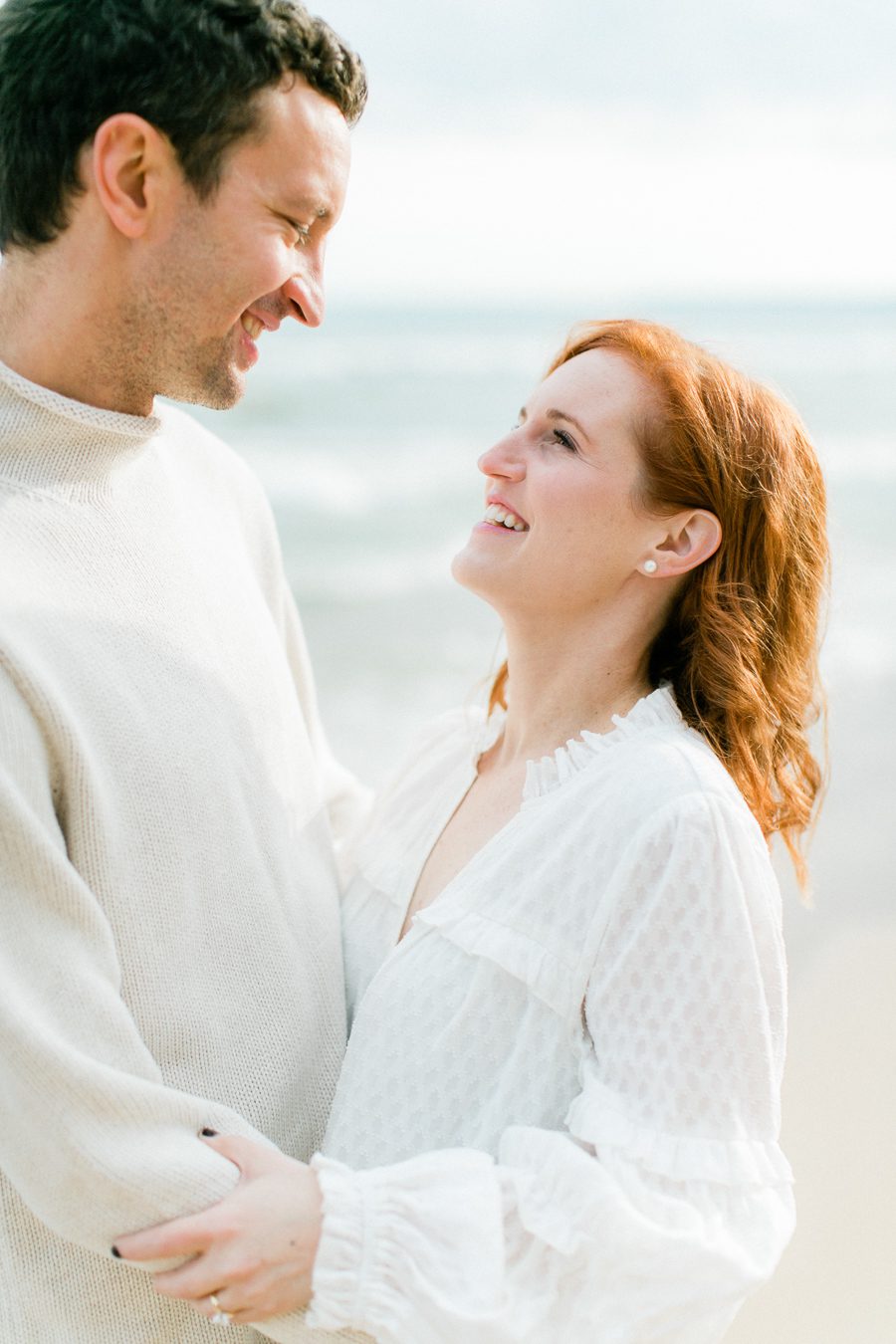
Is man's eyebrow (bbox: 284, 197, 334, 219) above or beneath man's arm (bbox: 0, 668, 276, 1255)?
above

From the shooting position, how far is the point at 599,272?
26328mm

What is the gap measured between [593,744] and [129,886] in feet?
2.55

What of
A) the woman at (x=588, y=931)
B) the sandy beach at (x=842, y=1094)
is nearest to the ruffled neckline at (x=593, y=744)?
the woman at (x=588, y=931)

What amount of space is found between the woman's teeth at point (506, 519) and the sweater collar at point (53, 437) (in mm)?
721

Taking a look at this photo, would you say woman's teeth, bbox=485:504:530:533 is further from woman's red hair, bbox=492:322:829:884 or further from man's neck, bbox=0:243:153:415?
man's neck, bbox=0:243:153:415

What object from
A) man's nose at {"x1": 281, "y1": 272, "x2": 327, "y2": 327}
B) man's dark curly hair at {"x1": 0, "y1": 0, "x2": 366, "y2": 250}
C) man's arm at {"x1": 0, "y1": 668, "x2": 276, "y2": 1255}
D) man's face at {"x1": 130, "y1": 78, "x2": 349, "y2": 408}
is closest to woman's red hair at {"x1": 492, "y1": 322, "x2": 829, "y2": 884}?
man's nose at {"x1": 281, "y1": 272, "x2": 327, "y2": 327}

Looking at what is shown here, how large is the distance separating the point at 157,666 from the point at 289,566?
9.48m

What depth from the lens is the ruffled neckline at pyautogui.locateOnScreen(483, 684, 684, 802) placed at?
2127 mm

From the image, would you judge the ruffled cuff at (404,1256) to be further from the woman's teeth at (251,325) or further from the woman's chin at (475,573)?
the woman's teeth at (251,325)

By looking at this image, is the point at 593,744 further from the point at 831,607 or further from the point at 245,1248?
the point at 831,607

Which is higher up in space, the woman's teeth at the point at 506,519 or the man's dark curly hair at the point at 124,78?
the man's dark curly hair at the point at 124,78

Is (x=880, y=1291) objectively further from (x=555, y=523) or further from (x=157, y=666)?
(x=157, y=666)

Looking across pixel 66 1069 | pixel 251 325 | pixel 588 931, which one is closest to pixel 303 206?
pixel 251 325

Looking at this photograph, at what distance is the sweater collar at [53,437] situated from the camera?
1.82 metres
